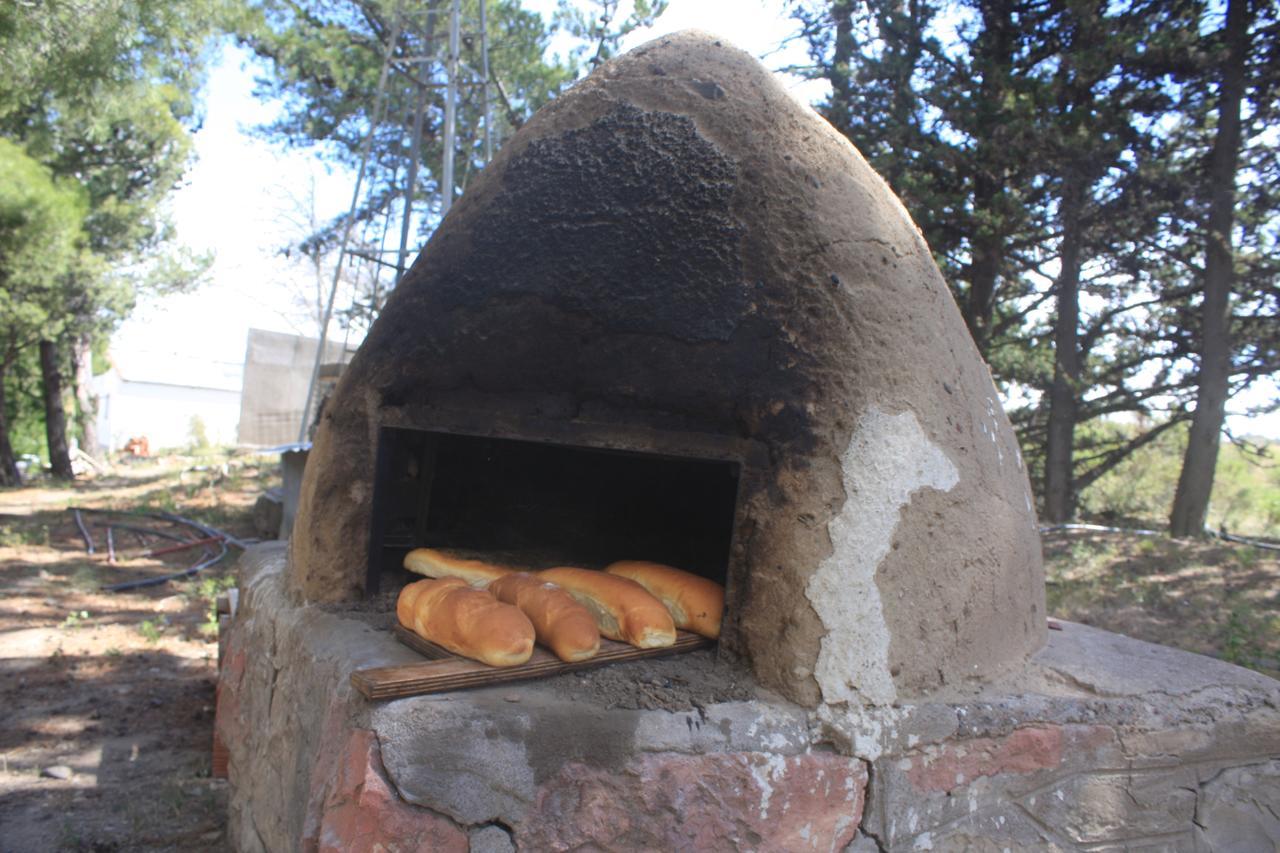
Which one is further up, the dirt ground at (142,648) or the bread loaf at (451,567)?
the bread loaf at (451,567)

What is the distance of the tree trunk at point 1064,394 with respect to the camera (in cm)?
863

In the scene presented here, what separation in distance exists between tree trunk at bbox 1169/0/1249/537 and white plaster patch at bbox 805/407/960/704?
728 centimetres

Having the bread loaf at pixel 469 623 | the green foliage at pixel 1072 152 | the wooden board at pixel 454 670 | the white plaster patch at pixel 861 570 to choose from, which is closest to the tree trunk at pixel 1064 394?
the green foliage at pixel 1072 152

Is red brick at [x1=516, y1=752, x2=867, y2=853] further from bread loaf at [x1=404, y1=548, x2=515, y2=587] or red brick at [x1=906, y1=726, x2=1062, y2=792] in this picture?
bread loaf at [x1=404, y1=548, x2=515, y2=587]

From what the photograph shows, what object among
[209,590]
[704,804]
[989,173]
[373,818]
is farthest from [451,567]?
[989,173]

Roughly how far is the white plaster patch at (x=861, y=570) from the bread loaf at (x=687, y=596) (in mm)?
301

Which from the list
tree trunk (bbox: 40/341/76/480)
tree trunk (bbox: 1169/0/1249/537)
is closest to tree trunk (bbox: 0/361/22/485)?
tree trunk (bbox: 40/341/76/480)

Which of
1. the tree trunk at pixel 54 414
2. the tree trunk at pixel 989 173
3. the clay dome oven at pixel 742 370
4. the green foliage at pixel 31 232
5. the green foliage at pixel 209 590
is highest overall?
the tree trunk at pixel 989 173

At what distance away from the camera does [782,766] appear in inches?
67.9

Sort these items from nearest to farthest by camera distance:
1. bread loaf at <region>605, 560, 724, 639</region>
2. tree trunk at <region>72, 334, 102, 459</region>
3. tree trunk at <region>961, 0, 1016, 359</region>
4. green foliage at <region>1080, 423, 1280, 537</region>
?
bread loaf at <region>605, 560, 724, 639</region> < tree trunk at <region>961, 0, 1016, 359</region> < green foliage at <region>1080, 423, 1280, 537</region> < tree trunk at <region>72, 334, 102, 459</region>

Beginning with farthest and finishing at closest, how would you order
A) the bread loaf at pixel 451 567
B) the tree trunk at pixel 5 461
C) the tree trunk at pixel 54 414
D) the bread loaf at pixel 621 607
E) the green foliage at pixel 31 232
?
the tree trunk at pixel 54 414
the tree trunk at pixel 5 461
the green foliage at pixel 31 232
the bread loaf at pixel 451 567
the bread loaf at pixel 621 607

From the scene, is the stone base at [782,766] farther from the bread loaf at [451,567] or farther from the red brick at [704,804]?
the bread loaf at [451,567]

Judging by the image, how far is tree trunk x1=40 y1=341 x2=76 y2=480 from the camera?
12805 mm

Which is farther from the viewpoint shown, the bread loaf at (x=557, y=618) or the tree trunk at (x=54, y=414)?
the tree trunk at (x=54, y=414)
